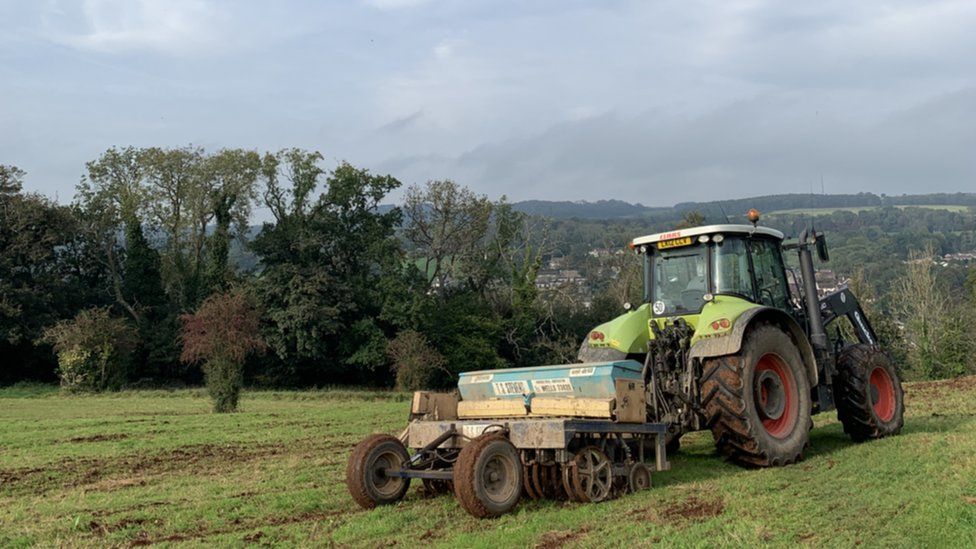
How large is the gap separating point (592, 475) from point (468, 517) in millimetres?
1313

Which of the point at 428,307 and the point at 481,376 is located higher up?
the point at 428,307

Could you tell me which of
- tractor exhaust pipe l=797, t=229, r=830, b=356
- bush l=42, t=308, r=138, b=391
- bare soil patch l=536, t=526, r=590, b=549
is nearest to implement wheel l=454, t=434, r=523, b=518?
bare soil patch l=536, t=526, r=590, b=549

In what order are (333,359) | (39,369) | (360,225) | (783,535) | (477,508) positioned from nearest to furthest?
(783,535) < (477,508) < (39,369) < (333,359) < (360,225)

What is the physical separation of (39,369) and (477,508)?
155ft

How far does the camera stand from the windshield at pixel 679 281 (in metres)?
11.2

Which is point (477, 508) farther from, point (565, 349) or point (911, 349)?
point (565, 349)

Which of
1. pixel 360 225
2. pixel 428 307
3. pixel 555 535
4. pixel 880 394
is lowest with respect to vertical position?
pixel 555 535

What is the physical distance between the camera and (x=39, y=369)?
48.1 m

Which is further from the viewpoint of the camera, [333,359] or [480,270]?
[480,270]

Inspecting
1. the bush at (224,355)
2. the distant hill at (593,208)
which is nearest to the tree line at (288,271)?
the bush at (224,355)

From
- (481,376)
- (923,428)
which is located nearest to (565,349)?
(923,428)

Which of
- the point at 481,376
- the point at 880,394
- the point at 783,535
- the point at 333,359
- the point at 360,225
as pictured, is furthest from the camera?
the point at 360,225

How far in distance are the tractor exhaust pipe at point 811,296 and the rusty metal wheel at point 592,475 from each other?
444cm

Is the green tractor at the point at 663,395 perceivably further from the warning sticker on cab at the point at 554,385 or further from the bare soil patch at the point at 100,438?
the bare soil patch at the point at 100,438
